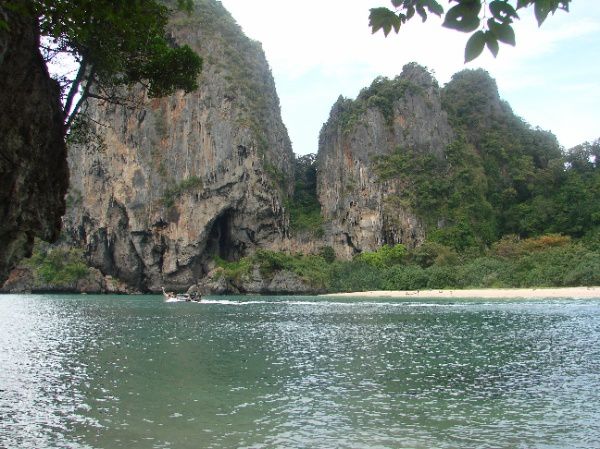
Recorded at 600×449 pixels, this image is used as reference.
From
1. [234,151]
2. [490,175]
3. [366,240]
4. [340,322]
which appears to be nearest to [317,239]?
[366,240]

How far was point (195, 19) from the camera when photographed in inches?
3221

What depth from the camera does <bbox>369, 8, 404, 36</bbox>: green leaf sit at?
273 centimetres

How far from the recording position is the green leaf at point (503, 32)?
8.08 feet

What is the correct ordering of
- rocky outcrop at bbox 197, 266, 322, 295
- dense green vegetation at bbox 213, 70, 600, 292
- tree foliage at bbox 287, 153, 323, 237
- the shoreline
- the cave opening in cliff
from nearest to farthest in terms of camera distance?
the shoreline
dense green vegetation at bbox 213, 70, 600, 292
rocky outcrop at bbox 197, 266, 322, 295
the cave opening in cliff
tree foliage at bbox 287, 153, 323, 237

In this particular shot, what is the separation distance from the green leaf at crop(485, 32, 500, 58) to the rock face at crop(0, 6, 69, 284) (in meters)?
5.58

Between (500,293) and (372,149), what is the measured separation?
36.5 metres

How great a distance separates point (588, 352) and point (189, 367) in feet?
37.1

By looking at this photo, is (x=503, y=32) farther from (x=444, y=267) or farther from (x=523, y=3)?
(x=444, y=267)

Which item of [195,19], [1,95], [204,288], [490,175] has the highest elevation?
[195,19]

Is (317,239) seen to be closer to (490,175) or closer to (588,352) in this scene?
(490,175)

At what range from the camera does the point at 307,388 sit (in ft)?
39.2

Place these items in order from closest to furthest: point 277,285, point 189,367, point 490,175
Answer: point 189,367 < point 277,285 < point 490,175

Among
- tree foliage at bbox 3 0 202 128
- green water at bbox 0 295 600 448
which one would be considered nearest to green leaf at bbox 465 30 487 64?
tree foliage at bbox 3 0 202 128

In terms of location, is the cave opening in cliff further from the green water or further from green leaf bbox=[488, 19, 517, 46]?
green leaf bbox=[488, 19, 517, 46]
